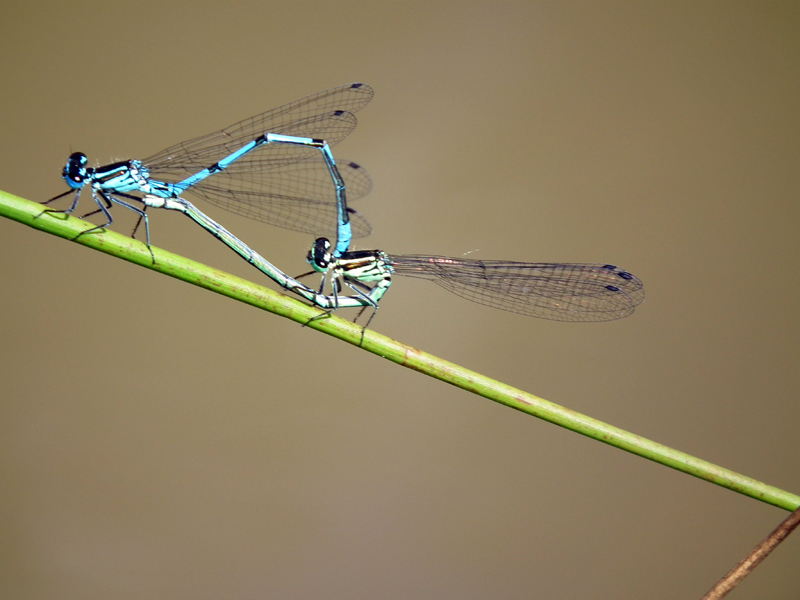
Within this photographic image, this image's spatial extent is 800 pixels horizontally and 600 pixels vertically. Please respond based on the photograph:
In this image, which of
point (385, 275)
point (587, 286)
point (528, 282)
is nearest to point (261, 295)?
point (385, 275)

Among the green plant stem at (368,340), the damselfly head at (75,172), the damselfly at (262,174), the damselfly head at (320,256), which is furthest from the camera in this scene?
the damselfly head at (320,256)

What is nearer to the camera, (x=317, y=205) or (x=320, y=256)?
(x=320, y=256)

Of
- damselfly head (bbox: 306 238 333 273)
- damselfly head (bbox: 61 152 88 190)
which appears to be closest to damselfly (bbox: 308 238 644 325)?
damselfly head (bbox: 306 238 333 273)

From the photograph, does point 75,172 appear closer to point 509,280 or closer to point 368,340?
point 368,340

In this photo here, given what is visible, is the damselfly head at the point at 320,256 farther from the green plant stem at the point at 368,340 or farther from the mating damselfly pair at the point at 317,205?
the green plant stem at the point at 368,340

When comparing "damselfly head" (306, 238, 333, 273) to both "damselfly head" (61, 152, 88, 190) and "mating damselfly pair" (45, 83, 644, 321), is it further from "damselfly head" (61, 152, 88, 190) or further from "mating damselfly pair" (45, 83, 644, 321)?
"damselfly head" (61, 152, 88, 190)

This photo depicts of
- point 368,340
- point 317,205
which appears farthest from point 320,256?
point 368,340

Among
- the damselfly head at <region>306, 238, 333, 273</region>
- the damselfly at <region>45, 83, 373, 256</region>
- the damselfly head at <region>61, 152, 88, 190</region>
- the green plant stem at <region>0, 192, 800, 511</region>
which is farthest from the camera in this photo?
the damselfly head at <region>306, 238, 333, 273</region>

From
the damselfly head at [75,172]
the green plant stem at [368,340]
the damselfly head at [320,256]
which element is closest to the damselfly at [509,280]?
the damselfly head at [320,256]
